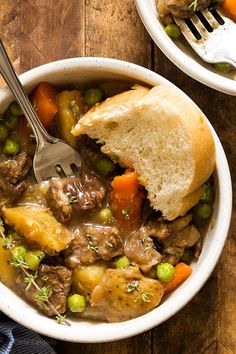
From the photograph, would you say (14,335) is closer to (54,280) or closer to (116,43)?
(54,280)

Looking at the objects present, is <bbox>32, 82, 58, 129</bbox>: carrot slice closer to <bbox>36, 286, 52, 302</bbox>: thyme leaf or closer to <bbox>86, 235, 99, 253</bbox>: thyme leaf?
<bbox>86, 235, 99, 253</bbox>: thyme leaf

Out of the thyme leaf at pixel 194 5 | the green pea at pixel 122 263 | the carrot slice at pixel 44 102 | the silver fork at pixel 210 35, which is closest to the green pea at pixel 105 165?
the carrot slice at pixel 44 102

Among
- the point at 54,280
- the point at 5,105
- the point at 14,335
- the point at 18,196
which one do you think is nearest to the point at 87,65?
the point at 5,105

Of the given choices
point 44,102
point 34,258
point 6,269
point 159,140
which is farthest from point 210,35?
point 6,269

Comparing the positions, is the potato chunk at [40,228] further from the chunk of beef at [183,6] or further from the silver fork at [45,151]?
the chunk of beef at [183,6]

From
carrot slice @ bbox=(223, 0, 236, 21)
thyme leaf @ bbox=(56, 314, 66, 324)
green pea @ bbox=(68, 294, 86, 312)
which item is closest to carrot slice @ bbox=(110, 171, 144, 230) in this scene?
green pea @ bbox=(68, 294, 86, 312)

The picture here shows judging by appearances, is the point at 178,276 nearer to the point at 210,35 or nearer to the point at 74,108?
the point at 74,108
